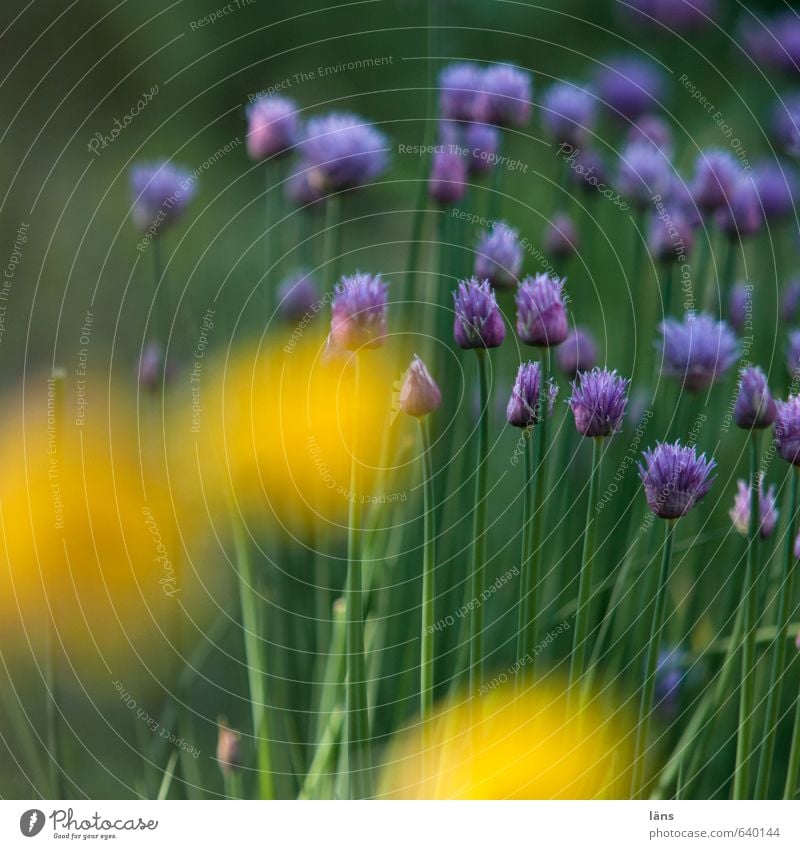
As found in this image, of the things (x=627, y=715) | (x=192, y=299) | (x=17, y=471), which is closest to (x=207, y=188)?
(x=192, y=299)

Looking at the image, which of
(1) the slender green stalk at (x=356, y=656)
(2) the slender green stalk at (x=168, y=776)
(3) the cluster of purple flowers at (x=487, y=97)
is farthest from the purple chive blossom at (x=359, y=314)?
(2) the slender green stalk at (x=168, y=776)

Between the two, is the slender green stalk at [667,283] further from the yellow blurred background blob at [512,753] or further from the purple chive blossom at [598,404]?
the yellow blurred background blob at [512,753]

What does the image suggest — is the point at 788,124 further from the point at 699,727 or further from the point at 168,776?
the point at 168,776

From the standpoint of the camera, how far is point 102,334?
559 mm

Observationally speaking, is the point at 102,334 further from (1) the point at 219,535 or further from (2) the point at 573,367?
(2) the point at 573,367

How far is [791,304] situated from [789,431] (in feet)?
0.43

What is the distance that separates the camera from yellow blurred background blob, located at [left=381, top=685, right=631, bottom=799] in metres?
0.47

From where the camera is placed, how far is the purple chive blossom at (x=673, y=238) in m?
0.49

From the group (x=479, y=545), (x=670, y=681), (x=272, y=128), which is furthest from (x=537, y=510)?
(x=272, y=128)

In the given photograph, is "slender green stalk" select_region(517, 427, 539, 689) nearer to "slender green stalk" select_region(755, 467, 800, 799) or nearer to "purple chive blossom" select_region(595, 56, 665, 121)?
"slender green stalk" select_region(755, 467, 800, 799)

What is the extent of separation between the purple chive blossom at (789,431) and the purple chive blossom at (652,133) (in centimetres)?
18
